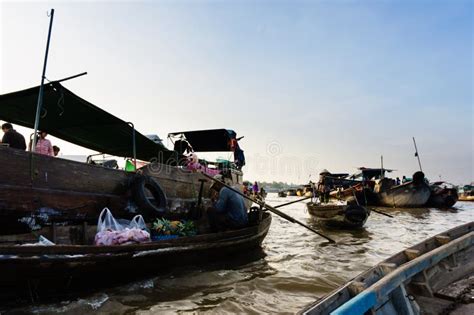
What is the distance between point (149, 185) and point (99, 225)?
1.52 metres

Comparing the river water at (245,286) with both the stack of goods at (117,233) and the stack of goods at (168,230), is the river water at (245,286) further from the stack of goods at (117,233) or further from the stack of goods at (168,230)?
the stack of goods at (168,230)

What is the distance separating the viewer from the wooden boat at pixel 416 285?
1936 millimetres

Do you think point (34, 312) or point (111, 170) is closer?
point (34, 312)

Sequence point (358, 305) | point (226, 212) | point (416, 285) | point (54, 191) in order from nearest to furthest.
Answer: point (358, 305)
point (416, 285)
point (54, 191)
point (226, 212)

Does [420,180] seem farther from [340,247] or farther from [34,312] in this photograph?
[34,312]

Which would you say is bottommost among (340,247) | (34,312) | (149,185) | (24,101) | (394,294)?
(340,247)

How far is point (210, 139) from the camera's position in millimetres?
12734

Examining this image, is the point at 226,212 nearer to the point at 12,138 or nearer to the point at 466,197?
the point at 12,138

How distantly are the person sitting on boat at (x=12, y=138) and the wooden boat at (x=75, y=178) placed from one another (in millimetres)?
424

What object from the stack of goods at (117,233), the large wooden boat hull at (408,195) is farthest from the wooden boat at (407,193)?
the stack of goods at (117,233)

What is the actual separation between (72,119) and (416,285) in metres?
6.02

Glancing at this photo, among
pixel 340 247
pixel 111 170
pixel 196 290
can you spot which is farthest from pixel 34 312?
pixel 340 247

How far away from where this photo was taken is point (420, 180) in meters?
21.1

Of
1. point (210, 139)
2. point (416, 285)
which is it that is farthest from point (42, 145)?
point (210, 139)
